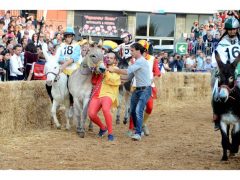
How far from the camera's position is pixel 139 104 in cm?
1212

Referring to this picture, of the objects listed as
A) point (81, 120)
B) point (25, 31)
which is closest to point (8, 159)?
point (81, 120)

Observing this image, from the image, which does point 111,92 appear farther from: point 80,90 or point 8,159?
point 8,159

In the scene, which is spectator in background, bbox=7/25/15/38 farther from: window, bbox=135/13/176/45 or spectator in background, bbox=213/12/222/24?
window, bbox=135/13/176/45

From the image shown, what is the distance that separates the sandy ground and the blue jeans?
0.38 m

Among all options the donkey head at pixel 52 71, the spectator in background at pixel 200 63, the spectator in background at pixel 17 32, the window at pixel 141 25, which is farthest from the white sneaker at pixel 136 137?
the window at pixel 141 25

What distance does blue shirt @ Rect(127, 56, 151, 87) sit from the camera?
1184cm

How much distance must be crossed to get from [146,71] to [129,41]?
3720mm

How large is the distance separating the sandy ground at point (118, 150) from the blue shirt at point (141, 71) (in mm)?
1202

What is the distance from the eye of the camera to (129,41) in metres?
15.6

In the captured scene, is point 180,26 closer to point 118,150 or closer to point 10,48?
point 10,48

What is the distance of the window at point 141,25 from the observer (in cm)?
3225

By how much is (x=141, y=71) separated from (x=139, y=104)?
2.23ft

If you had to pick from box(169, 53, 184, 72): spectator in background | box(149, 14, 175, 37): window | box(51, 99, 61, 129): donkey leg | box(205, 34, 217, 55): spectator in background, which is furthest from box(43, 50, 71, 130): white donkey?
box(149, 14, 175, 37): window

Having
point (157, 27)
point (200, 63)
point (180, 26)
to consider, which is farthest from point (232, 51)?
point (157, 27)
